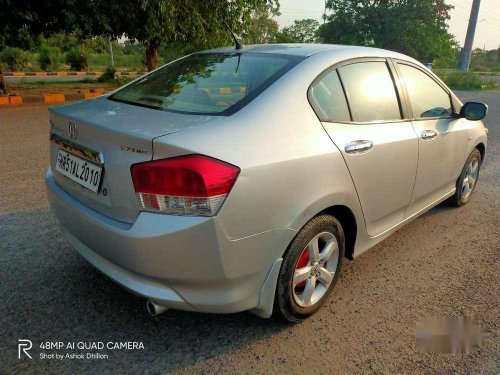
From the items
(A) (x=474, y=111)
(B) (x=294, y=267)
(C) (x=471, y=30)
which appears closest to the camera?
(B) (x=294, y=267)

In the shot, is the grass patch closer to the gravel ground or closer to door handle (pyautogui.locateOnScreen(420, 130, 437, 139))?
door handle (pyautogui.locateOnScreen(420, 130, 437, 139))

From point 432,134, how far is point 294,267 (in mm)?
1665

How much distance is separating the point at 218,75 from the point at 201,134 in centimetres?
82

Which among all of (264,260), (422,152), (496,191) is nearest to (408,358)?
(264,260)

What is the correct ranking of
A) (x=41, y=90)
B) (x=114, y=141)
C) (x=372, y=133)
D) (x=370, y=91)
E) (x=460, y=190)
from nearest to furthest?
(x=114, y=141), (x=372, y=133), (x=370, y=91), (x=460, y=190), (x=41, y=90)

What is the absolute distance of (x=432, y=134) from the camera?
2854mm

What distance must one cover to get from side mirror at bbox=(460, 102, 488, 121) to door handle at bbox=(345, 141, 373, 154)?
5.02ft

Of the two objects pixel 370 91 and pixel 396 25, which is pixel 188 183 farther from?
pixel 396 25

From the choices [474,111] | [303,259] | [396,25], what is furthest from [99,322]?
[396,25]

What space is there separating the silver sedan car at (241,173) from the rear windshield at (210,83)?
12 millimetres

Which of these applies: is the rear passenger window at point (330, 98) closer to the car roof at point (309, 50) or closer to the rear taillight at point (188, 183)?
the car roof at point (309, 50)

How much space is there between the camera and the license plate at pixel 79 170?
185 centimetres

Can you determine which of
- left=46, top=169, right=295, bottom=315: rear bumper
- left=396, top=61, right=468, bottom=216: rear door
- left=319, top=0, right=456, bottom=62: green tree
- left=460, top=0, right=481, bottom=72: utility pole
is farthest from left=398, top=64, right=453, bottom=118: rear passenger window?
left=319, top=0, right=456, bottom=62: green tree

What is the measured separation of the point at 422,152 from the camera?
2.73m
